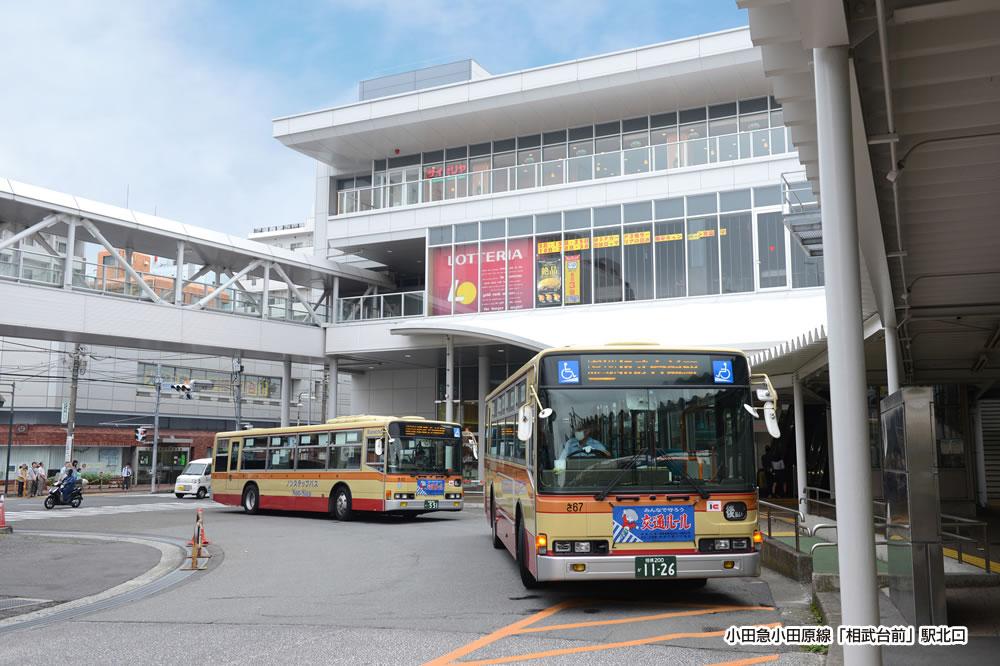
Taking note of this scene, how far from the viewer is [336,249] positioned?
3894 centimetres

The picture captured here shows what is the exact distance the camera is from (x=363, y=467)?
22000 millimetres

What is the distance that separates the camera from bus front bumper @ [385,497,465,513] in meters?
21.4

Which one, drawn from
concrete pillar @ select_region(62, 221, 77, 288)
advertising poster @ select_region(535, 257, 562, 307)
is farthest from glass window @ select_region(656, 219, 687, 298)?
concrete pillar @ select_region(62, 221, 77, 288)

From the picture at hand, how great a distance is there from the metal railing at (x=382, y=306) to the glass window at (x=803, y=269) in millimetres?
14176

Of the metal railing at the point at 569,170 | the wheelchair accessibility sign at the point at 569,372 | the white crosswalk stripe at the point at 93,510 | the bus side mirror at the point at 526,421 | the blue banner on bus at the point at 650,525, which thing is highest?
the metal railing at the point at 569,170

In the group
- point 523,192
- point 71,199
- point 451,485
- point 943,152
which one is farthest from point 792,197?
point 71,199

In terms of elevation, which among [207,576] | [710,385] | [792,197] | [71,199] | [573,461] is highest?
[71,199]

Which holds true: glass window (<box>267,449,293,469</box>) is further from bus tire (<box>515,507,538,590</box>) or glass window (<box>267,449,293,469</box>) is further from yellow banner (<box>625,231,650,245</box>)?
bus tire (<box>515,507,538,590</box>)

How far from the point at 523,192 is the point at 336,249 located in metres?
10.4

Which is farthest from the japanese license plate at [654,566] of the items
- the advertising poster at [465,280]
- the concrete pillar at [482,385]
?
the concrete pillar at [482,385]

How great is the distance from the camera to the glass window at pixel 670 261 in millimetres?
29641

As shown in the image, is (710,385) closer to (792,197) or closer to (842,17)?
(842,17)

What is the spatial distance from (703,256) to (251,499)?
16.7 metres

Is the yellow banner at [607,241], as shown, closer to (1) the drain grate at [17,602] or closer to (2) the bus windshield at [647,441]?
(2) the bus windshield at [647,441]
